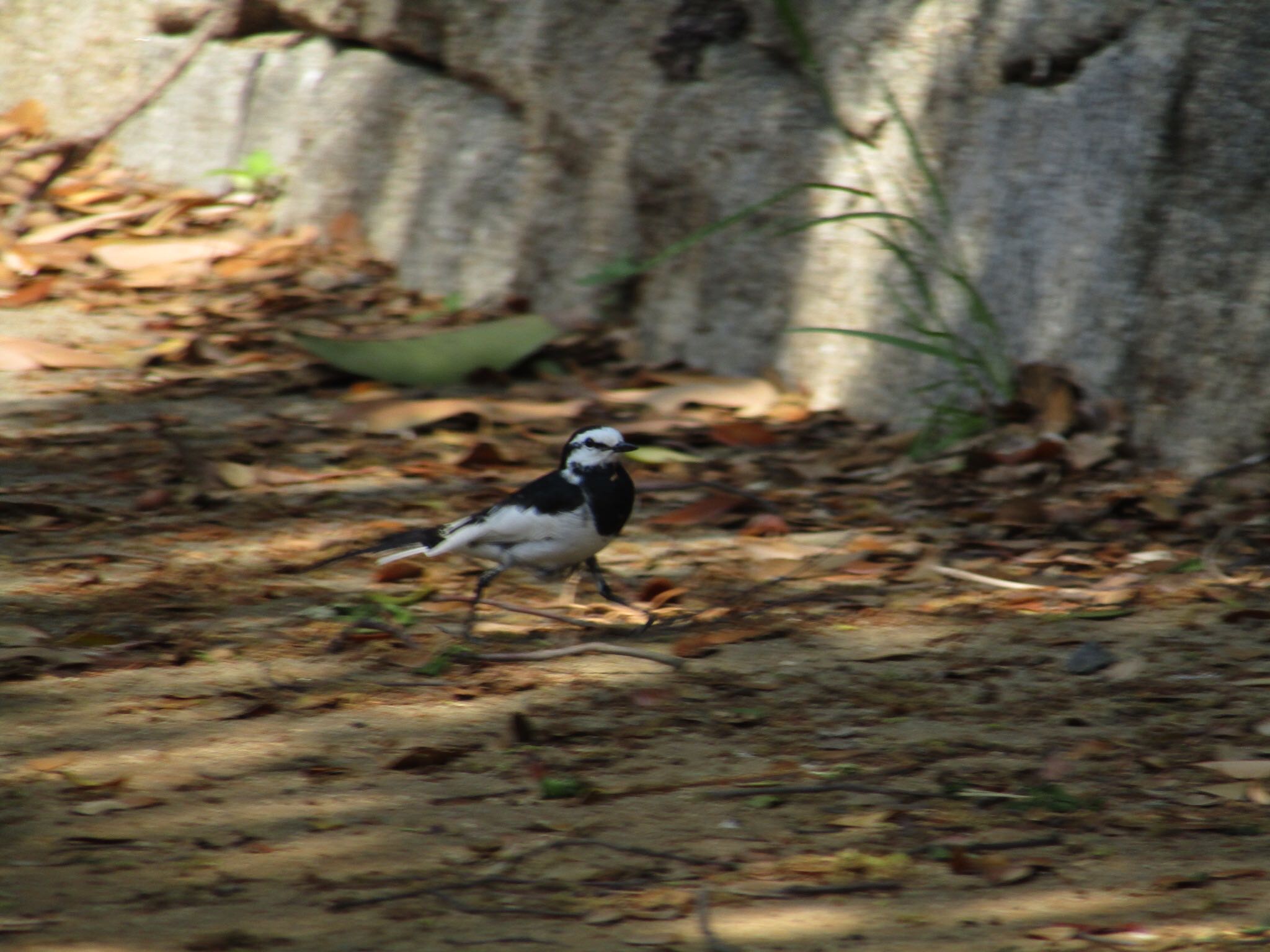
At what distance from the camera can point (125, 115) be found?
8273 millimetres

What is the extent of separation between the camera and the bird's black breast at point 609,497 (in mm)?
3807

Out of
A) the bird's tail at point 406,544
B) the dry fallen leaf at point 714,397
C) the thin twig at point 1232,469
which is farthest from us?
the dry fallen leaf at point 714,397

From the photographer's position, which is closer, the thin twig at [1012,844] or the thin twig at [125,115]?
the thin twig at [1012,844]

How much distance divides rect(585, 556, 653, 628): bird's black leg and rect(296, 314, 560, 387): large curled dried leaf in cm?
220

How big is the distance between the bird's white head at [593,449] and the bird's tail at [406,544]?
0.40 metres

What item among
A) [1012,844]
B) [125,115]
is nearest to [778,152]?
[1012,844]

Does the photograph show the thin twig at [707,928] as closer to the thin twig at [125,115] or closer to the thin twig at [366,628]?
the thin twig at [366,628]

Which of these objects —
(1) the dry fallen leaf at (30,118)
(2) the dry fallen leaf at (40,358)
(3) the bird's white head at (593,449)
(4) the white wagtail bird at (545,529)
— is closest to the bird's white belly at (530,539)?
(4) the white wagtail bird at (545,529)

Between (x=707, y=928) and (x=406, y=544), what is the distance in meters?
2.06

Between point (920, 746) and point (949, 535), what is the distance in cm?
164

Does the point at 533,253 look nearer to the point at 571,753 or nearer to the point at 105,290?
the point at 105,290

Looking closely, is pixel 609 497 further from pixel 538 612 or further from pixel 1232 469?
pixel 1232 469

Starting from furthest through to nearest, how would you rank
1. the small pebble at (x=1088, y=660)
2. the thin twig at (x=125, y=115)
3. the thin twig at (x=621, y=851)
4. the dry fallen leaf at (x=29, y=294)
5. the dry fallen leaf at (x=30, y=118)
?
the dry fallen leaf at (x=30, y=118)
the thin twig at (x=125, y=115)
the dry fallen leaf at (x=29, y=294)
the small pebble at (x=1088, y=660)
the thin twig at (x=621, y=851)

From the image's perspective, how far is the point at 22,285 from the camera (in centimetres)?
702
